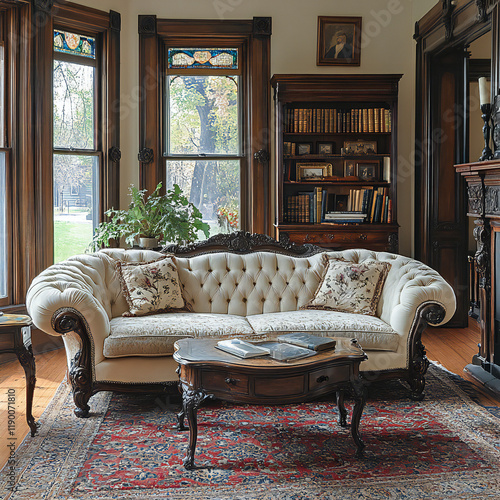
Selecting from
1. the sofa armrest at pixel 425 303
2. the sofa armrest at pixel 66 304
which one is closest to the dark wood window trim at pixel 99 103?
the sofa armrest at pixel 66 304

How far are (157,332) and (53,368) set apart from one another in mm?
1364

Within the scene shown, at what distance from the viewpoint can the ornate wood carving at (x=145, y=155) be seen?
5.76 metres

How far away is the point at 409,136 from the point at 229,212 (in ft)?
6.57

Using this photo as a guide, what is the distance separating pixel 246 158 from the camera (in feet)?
19.4

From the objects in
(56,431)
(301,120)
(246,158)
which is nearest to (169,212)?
(246,158)

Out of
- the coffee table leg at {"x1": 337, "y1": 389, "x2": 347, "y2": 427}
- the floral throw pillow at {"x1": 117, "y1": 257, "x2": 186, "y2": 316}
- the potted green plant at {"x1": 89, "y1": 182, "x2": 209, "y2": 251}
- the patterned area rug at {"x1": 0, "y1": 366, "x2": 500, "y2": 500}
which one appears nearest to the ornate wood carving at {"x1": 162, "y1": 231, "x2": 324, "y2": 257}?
the floral throw pillow at {"x1": 117, "y1": 257, "x2": 186, "y2": 316}

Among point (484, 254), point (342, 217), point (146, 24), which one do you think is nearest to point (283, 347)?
point (484, 254)

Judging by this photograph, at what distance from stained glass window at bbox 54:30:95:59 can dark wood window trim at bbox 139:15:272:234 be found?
49 cm

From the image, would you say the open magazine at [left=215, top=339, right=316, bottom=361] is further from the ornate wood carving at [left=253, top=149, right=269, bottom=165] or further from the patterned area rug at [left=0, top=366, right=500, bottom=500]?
the ornate wood carving at [left=253, top=149, right=269, bottom=165]

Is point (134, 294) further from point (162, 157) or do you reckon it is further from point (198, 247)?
point (162, 157)

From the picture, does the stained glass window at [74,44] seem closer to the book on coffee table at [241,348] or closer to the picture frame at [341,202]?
the picture frame at [341,202]

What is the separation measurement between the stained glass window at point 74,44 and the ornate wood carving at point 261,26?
157 centimetres

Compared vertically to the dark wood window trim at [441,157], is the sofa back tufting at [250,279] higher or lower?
lower

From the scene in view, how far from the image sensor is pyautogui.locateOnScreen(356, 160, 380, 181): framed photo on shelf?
5730mm
